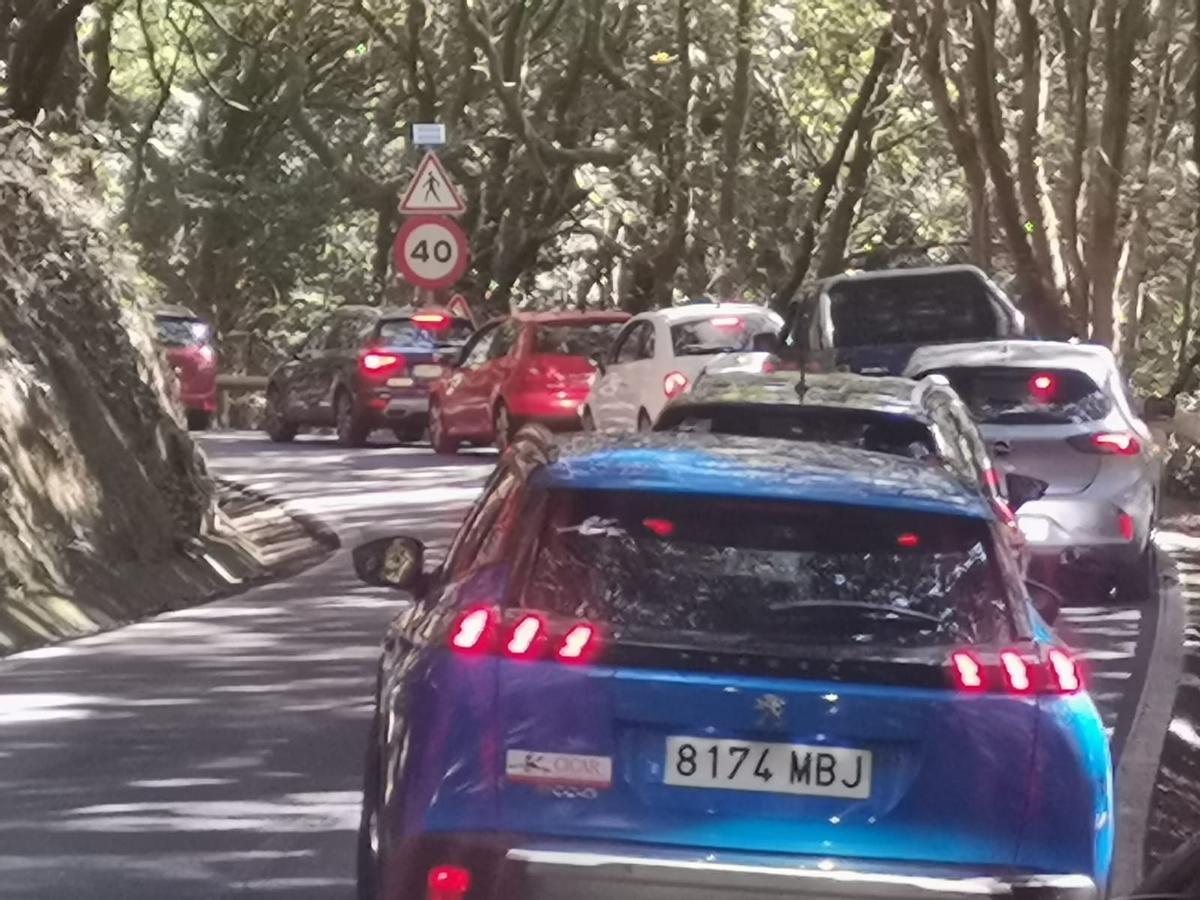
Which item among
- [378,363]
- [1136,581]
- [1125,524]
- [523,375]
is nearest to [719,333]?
[523,375]

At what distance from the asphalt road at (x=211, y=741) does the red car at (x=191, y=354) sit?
17.4m

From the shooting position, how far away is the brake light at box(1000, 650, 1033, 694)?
6.67 metres

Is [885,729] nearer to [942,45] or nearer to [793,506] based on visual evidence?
[793,506]

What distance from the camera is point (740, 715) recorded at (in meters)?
6.54

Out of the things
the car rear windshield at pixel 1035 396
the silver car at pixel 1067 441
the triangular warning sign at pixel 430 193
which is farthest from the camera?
the triangular warning sign at pixel 430 193

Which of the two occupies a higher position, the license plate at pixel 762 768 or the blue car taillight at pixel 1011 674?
the blue car taillight at pixel 1011 674

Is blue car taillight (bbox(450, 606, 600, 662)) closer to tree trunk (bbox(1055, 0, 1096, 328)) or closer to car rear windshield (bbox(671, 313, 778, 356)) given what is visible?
car rear windshield (bbox(671, 313, 778, 356))

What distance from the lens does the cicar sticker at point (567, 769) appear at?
6520mm

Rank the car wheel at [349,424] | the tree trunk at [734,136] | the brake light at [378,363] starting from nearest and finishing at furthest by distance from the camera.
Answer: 1. the brake light at [378,363]
2. the car wheel at [349,424]
3. the tree trunk at [734,136]

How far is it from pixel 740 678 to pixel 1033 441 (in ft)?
35.7

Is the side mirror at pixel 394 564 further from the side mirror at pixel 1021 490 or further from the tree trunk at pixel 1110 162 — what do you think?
the tree trunk at pixel 1110 162

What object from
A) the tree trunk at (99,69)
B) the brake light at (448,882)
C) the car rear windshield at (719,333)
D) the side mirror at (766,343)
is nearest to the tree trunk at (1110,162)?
the car rear windshield at (719,333)

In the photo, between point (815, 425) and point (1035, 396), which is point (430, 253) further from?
point (815, 425)

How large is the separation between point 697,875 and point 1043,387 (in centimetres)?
1131
